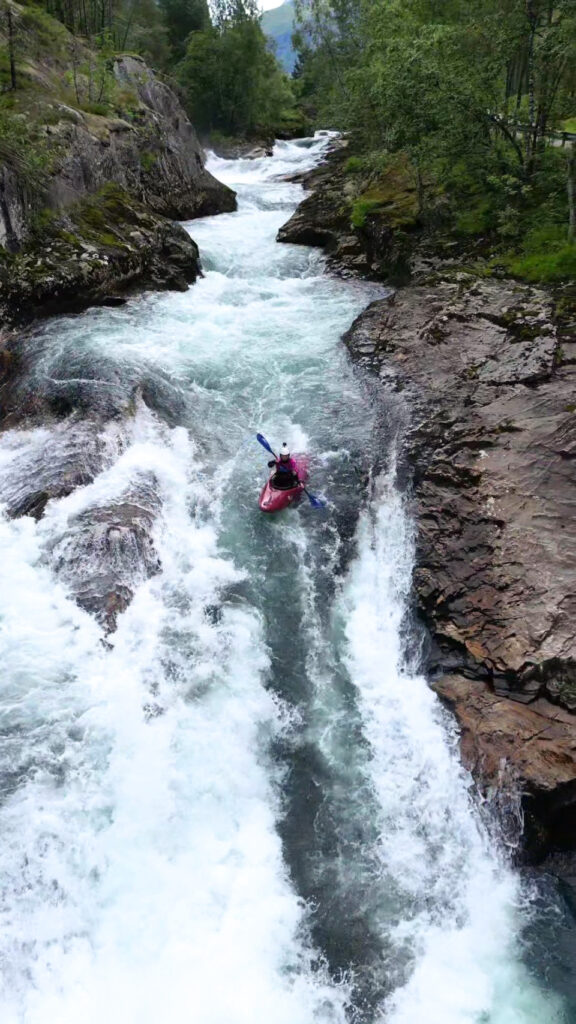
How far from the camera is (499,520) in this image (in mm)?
9422

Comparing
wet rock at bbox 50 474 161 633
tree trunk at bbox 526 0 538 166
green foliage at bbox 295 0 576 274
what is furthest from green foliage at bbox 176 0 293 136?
wet rock at bbox 50 474 161 633

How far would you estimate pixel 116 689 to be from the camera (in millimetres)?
8008

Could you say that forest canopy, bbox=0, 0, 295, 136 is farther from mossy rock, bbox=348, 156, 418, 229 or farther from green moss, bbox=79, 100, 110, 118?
mossy rock, bbox=348, 156, 418, 229

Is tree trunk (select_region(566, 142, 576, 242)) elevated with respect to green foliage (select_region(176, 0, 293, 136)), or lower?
lower

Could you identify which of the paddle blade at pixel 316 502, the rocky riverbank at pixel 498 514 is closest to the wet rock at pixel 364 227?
the rocky riverbank at pixel 498 514

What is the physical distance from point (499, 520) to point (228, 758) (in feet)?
17.9

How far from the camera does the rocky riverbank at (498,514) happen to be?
7414 millimetres

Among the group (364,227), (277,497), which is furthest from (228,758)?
(364,227)

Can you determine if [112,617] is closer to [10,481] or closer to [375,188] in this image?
[10,481]

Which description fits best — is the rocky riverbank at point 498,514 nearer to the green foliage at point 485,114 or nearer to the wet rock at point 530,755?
the wet rock at point 530,755

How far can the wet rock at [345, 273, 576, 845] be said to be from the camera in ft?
24.7

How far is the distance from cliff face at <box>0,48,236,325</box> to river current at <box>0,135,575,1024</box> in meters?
3.76

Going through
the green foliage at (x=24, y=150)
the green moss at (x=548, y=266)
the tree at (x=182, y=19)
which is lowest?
the green moss at (x=548, y=266)

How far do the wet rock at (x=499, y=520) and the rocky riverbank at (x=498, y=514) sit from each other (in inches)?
0.8
